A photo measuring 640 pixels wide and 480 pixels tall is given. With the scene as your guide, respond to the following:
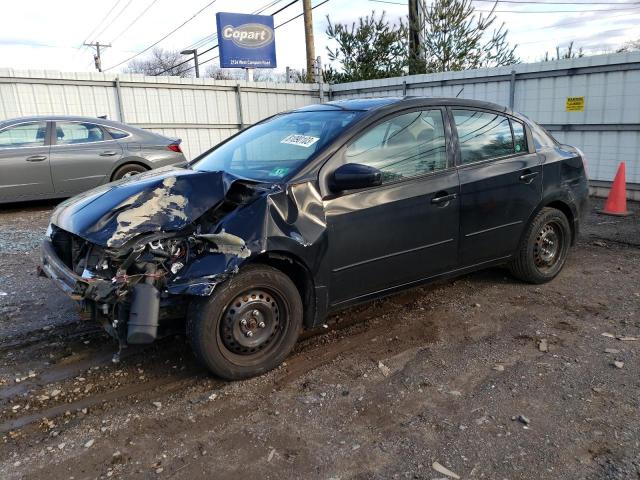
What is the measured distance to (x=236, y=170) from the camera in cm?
386

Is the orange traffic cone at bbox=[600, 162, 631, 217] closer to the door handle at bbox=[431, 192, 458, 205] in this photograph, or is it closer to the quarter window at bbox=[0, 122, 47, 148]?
the door handle at bbox=[431, 192, 458, 205]

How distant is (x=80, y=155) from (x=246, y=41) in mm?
10630

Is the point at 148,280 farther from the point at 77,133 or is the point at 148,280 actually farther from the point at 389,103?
the point at 77,133

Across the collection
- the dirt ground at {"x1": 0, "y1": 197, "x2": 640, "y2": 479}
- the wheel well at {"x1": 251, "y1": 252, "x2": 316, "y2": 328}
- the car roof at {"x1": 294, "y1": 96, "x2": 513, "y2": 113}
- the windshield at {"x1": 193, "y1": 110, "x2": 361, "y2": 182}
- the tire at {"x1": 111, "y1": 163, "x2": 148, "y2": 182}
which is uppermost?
the car roof at {"x1": 294, "y1": 96, "x2": 513, "y2": 113}

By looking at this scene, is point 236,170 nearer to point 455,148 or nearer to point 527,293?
point 455,148

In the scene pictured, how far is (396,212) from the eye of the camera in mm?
3641

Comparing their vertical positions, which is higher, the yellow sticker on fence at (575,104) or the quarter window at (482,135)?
the yellow sticker on fence at (575,104)

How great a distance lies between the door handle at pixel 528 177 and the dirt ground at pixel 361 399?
1.06m

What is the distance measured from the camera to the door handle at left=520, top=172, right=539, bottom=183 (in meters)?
4.41

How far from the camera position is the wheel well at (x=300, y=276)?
325 centimetres

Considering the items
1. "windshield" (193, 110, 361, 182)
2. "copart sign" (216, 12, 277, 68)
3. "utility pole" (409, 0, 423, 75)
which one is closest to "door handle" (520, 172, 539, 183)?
"windshield" (193, 110, 361, 182)

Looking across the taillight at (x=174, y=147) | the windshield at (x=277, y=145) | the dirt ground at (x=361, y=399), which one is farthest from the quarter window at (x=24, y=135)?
the windshield at (x=277, y=145)

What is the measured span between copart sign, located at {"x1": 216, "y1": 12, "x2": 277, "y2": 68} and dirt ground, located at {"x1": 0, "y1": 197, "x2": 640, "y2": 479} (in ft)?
46.8

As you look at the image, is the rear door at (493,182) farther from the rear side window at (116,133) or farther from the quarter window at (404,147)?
the rear side window at (116,133)
